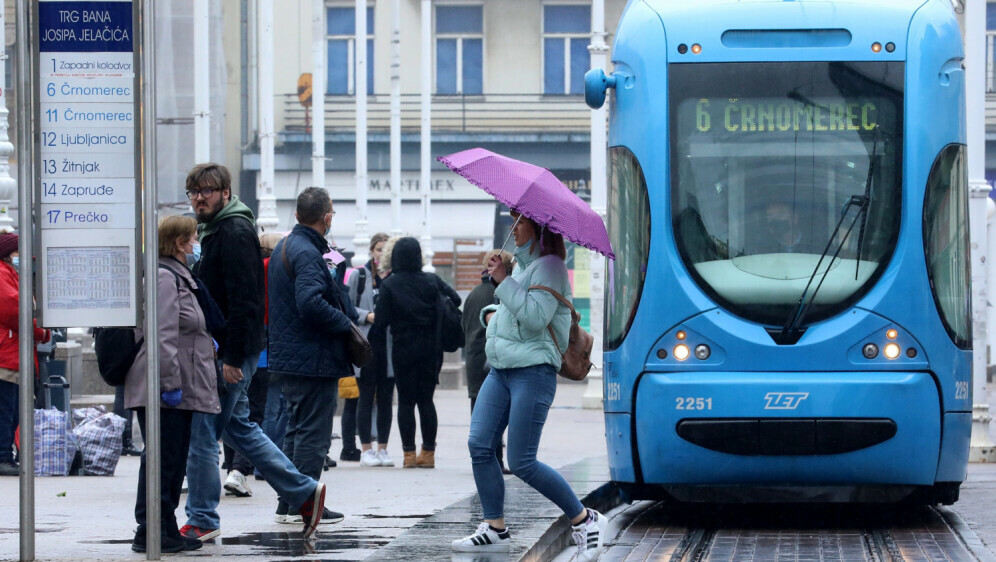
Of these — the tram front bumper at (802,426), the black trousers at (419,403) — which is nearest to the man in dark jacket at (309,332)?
the tram front bumper at (802,426)

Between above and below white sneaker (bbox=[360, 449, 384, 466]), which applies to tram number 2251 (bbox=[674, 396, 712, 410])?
above

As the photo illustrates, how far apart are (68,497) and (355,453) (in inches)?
145

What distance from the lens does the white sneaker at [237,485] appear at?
10.9 m

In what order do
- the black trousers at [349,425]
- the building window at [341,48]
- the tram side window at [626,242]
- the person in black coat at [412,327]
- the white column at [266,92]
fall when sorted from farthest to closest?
1. the building window at [341,48]
2. the white column at [266,92]
3. the black trousers at [349,425]
4. the person in black coat at [412,327]
5. the tram side window at [626,242]

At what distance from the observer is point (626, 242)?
32.8ft

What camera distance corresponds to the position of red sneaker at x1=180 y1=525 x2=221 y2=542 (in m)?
8.00

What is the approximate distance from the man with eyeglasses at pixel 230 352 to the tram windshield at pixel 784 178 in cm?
263

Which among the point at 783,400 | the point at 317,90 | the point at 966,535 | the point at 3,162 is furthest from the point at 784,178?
the point at 317,90

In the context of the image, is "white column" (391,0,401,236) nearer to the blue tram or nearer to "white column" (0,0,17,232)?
"white column" (0,0,17,232)

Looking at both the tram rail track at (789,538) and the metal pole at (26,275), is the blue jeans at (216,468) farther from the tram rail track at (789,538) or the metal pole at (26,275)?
the tram rail track at (789,538)

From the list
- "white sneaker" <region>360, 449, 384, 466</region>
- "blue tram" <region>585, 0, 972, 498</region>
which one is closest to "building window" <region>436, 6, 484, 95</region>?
"white sneaker" <region>360, 449, 384, 466</region>

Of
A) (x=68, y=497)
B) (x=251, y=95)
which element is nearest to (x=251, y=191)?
(x=251, y=95)

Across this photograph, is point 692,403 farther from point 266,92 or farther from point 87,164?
point 266,92

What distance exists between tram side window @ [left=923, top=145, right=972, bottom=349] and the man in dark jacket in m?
3.24
